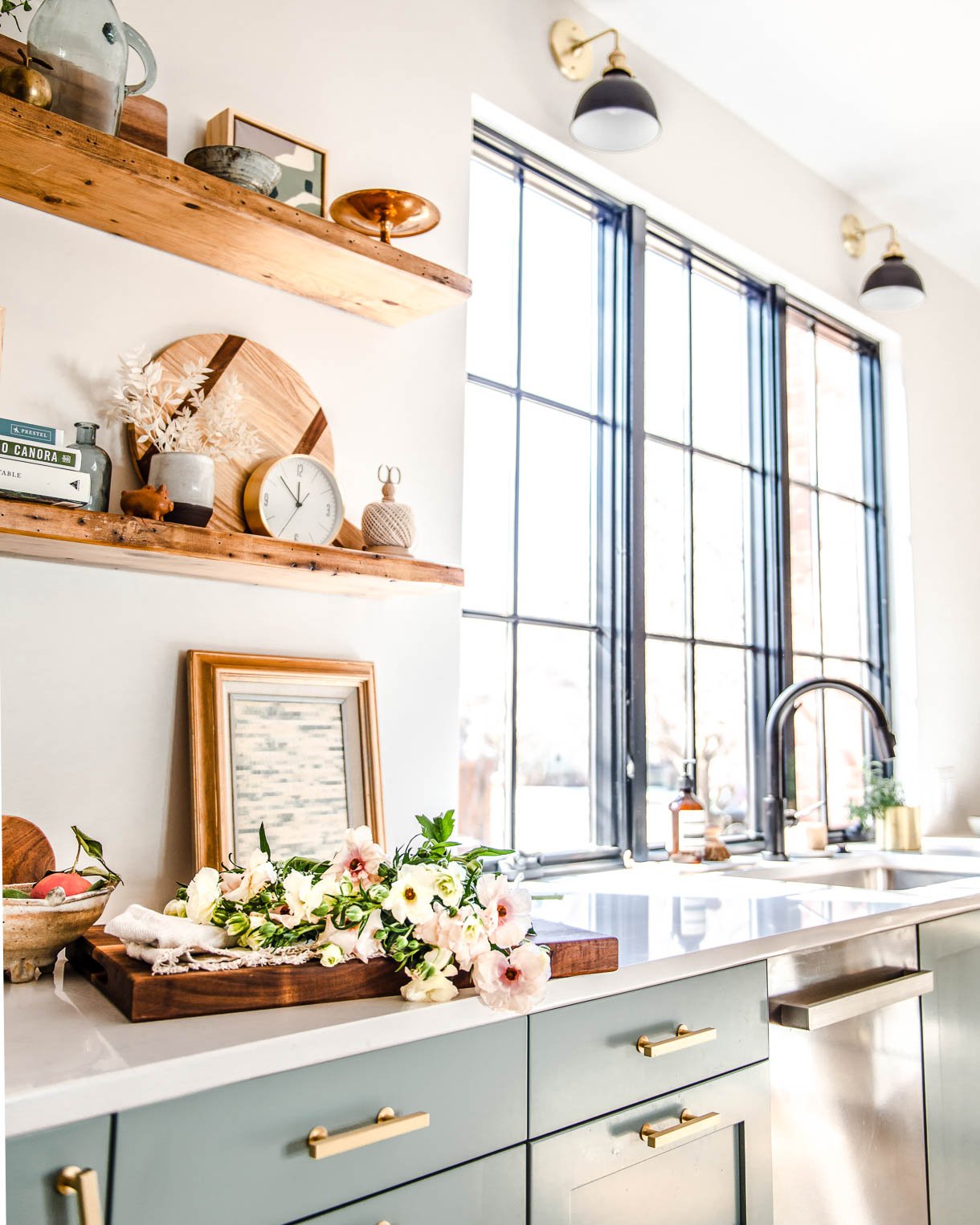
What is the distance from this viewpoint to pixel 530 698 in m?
2.30

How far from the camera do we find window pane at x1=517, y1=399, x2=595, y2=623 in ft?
7.71

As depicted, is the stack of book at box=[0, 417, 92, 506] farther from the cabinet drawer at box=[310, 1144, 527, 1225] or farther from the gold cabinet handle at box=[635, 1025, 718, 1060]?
the gold cabinet handle at box=[635, 1025, 718, 1060]

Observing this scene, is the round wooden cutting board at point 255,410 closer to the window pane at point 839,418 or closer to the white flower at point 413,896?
the white flower at point 413,896

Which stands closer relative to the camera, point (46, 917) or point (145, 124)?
point (46, 917)

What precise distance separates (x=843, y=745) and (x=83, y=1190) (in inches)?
114

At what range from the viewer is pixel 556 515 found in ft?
8.00

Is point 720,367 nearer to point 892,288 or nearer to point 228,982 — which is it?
point 892,288

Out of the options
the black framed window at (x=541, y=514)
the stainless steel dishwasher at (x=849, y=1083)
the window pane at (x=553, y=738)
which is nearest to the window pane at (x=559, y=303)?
the black framed window at (x=541, y=514)

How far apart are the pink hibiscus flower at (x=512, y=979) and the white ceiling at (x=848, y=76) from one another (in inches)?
89.9

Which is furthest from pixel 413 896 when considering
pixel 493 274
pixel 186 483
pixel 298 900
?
pixel 493 274

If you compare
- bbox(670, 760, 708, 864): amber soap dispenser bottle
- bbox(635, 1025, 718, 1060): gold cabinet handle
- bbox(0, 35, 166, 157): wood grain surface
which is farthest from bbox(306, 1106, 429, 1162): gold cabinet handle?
bbox(670, 760, 708, 864): amber soap dispenser bottle

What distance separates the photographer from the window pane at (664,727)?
2.57 metres

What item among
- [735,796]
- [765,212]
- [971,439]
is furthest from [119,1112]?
[971,439]

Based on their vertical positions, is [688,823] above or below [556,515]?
below
